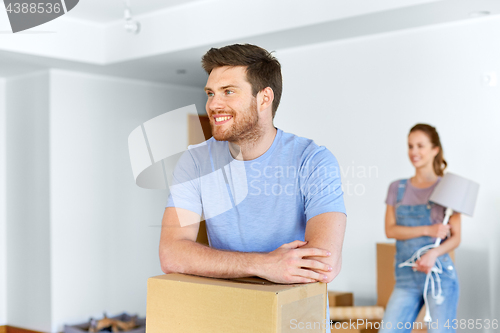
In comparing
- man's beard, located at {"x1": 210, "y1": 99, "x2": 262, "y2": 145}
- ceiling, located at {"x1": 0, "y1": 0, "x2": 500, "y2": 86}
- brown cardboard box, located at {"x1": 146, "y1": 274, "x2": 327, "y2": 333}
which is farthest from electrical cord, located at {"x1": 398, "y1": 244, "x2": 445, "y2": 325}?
brown cardboard box, located at {"x1": 146, "y1": 274, "x2": 327, "y2": 333}

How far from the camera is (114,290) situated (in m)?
5.05

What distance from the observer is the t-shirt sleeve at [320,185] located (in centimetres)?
132

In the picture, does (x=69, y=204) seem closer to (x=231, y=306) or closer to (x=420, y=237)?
(x=420, y=237)

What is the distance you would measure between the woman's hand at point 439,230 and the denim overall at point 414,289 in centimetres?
4

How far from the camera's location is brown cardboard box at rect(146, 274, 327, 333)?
0.95m

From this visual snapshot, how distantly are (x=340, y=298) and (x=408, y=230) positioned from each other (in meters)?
0.92

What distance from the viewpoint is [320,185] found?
1.33 m

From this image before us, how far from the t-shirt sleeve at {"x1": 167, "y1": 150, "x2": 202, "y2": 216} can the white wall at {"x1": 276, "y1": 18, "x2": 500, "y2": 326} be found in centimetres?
239

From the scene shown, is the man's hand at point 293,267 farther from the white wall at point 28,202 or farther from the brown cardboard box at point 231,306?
the white wall at point 28,202

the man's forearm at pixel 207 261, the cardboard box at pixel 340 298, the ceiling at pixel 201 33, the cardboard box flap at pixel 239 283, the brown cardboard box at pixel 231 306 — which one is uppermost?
the ceiling at pixel 201 33

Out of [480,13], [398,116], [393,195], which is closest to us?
[393,195]

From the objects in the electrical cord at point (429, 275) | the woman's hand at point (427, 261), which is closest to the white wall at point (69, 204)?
the electrical cord at point (429, 275)

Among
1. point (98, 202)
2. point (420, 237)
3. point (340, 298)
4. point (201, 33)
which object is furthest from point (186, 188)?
point (98, 202)

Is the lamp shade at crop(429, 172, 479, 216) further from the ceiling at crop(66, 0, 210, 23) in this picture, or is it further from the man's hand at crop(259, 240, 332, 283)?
the ceiling at crop(66, 0, 210, 23)
